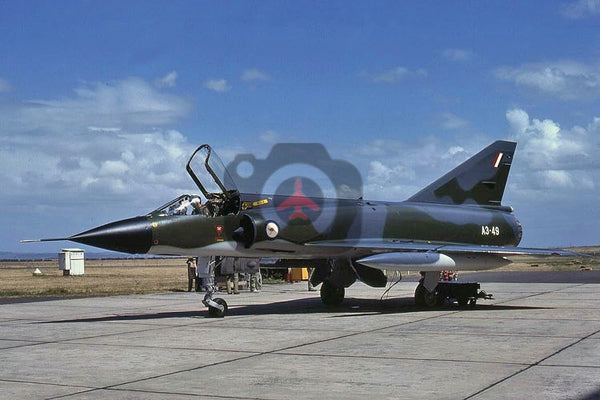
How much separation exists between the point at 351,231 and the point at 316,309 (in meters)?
2.21

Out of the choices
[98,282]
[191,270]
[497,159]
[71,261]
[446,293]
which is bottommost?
[446,293]

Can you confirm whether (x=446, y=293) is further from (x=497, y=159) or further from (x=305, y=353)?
(x=305, y=353)

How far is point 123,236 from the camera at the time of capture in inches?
555

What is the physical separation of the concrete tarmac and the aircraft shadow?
0.07m

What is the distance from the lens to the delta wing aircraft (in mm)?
15062

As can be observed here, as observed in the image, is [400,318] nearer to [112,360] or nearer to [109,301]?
[112,360]

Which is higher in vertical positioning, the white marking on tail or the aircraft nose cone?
the white marking on tail

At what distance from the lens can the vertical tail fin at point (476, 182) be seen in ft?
68.1

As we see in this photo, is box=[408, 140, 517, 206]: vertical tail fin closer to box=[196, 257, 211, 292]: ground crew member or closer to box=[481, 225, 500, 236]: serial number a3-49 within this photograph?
box=[481, 225, 500, 236]: serial number a3-49

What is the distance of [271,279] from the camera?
1405 inches

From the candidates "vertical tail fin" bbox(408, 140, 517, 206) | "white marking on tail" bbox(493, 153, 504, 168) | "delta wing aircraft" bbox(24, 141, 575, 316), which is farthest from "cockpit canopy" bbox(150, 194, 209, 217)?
"white marking on tail" bbox(493, 153, 504, 168)

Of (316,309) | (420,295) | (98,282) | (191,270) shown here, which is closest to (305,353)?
(316,309)

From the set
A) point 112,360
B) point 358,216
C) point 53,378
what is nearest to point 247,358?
point 112,360

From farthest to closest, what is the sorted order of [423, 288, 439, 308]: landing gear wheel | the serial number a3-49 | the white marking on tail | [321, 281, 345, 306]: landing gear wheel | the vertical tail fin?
the white marking on tail → the vertical tail fin → the serial number a3-49 → [321, 281, 345, 306]: landing gear wheel → [423, 288, 439, 308]: landing gear wheel
